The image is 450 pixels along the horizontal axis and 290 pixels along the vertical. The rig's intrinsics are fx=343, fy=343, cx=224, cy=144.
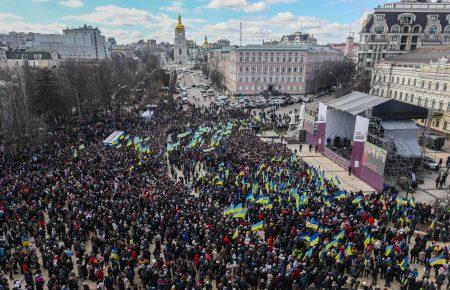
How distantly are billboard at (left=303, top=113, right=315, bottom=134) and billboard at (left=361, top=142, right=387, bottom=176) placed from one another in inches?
373

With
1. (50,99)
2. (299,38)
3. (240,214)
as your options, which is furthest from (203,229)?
(299,38)

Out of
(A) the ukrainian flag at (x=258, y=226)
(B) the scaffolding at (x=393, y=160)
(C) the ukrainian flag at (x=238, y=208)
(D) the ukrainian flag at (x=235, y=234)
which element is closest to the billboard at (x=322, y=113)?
(B) the scaffolding at (x=393, y=160)

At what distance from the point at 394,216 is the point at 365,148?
8.39m

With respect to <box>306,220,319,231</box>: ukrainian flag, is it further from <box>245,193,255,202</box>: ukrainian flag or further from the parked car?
the parked car

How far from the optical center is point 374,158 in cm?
2438

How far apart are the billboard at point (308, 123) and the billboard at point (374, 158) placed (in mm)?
9477

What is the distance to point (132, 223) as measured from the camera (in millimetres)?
16359

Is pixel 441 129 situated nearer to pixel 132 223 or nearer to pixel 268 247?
pixel 268 247

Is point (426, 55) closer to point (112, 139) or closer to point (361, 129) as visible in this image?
point (361, 129)

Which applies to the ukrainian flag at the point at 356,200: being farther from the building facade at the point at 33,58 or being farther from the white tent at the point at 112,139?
the building facade at the point at 33,58

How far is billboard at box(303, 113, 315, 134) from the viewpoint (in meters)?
34.8

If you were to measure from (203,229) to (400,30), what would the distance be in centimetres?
7052

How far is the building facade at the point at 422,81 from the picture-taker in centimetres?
4062

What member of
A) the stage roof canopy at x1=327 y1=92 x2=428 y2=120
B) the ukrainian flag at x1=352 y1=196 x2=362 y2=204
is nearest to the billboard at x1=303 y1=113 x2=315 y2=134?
the stage roof canopy at x1=327 y1=92 x2=428 y2=120
